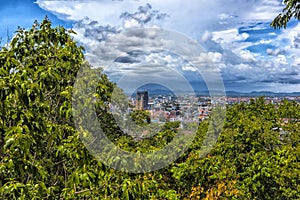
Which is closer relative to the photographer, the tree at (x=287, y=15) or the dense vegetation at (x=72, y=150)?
the dense vegetation at (x=72, y=150)

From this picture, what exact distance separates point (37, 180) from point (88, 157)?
493mm

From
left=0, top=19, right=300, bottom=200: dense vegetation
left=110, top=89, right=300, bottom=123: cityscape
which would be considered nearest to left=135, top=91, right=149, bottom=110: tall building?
left=110, top=89, right=300, bottom=123: cityscape

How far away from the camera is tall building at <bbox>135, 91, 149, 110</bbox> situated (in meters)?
4.78

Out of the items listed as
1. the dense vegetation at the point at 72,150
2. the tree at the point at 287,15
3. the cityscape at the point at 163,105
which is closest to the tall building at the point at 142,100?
the cityscape at the point at 163,105

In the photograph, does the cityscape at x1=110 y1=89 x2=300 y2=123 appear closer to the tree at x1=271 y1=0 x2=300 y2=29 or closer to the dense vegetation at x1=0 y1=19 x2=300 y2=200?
the dense vegetation at x1=0 y1=19 x2=300 y2=200

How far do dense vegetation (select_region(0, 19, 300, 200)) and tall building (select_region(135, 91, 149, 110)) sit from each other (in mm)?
442

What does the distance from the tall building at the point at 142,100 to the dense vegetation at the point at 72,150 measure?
44 cm

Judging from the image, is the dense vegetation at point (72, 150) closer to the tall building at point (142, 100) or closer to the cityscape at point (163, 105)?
the cityscape at point (163, 105)

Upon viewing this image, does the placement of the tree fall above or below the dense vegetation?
above

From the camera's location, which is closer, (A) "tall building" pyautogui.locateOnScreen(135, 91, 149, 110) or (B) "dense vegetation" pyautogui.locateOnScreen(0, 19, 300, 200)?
(B) "dense vegetation" pyautogui.locateOnScreen(0, 19, 300, 200)

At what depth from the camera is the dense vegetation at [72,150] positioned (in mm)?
2556

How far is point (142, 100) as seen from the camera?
489cm

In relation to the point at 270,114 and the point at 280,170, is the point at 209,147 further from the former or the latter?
the point at 270,114

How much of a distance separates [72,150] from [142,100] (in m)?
2.03
